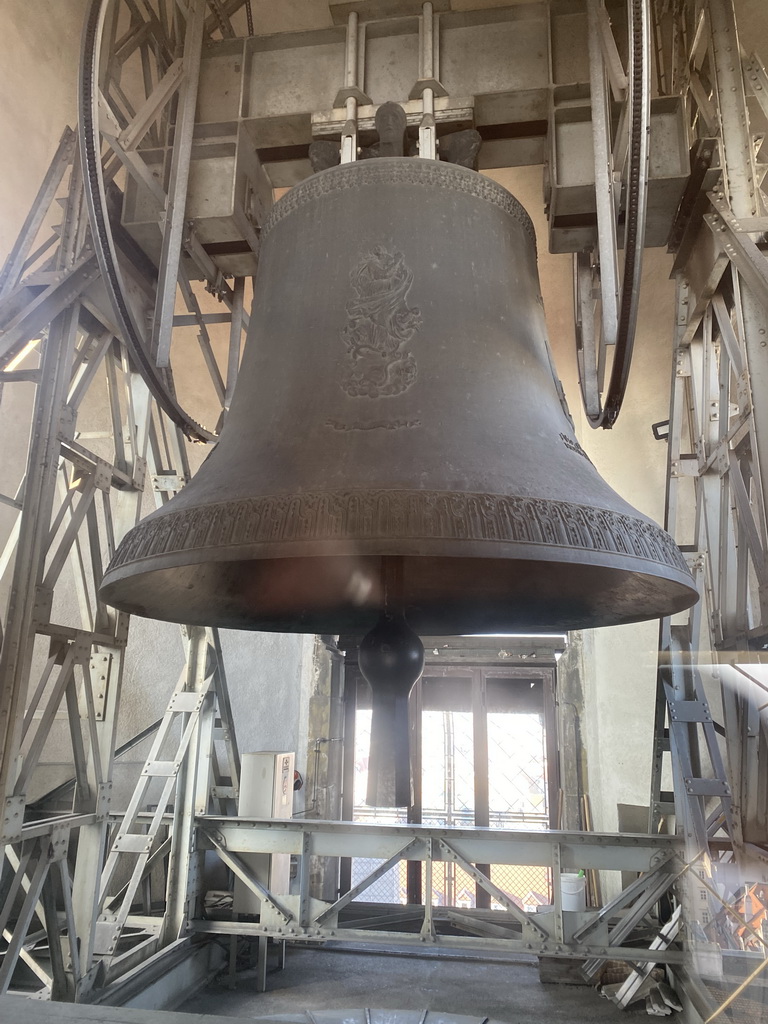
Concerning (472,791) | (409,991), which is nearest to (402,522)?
(409,991)

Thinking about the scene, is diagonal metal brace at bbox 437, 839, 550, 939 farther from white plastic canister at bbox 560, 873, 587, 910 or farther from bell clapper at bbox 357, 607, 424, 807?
bell clapper at bbox 357, 607, 424, 807

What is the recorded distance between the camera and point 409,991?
5277 millimetres

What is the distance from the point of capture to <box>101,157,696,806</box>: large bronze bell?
51.0 inches

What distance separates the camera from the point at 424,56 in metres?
2.58

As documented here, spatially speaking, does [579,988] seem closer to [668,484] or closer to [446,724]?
[446,724]

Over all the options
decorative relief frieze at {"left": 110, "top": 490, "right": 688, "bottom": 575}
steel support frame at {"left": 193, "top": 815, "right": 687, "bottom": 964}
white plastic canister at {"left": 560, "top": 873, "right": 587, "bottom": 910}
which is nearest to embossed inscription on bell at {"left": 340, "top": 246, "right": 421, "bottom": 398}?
decorative relief frieze at {"left": 110, "top": 490, "right": 688, "bottom": 575}

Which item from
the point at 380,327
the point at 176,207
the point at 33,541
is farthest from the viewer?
the point at 33,541

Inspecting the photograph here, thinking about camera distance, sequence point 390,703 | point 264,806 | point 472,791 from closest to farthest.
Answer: point 390,703
point 264,806
point 472,791

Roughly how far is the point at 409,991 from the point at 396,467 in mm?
5361

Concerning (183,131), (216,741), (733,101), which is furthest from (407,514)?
(216,741)

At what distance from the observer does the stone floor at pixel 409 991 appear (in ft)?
16.0

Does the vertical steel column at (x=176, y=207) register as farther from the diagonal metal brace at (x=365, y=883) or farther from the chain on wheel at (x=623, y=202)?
the diagonal metal brace at (x=365, y=883)

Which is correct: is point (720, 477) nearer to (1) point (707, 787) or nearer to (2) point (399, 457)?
(1) point (707, 787)

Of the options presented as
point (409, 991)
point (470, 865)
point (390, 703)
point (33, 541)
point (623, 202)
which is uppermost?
point (623, 202)
